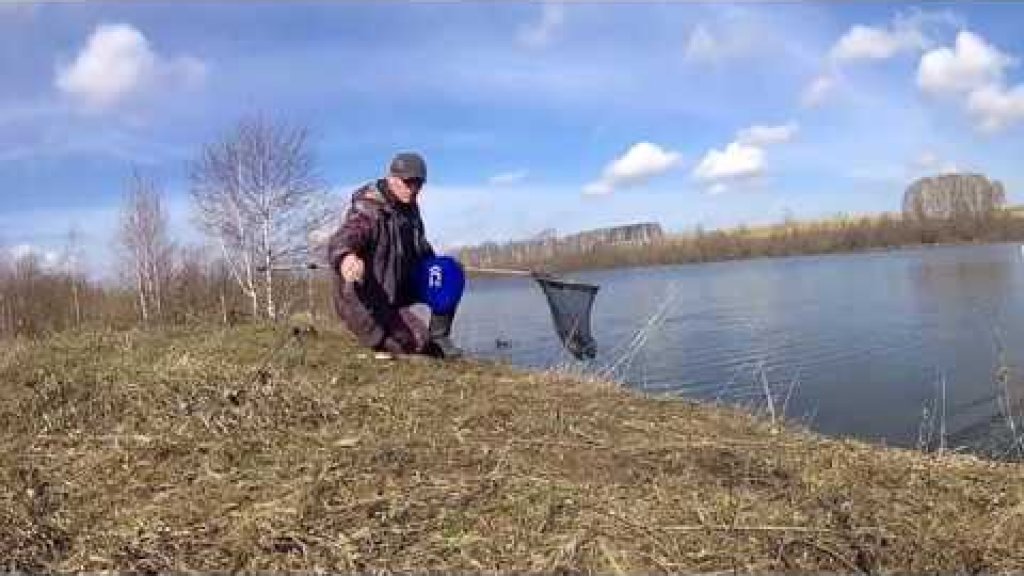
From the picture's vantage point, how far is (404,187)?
8.29 meters

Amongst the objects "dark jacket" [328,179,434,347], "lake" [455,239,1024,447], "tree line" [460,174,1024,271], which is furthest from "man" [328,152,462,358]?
"tree line" [460,174,1024,271]

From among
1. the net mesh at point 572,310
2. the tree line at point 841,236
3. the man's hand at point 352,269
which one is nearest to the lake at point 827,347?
the net mesh at point 572,310

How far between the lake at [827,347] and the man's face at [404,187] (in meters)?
2.61

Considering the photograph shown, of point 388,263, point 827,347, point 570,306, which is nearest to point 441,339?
point 388,263

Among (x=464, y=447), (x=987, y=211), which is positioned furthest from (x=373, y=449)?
(x=987, y=211)

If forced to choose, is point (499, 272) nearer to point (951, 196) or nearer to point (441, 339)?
point (441, 339)

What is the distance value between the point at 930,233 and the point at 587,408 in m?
109

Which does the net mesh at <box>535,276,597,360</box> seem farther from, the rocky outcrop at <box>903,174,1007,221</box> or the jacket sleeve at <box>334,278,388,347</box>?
the rocky outcrop at <box>903,174,1007,221</box>

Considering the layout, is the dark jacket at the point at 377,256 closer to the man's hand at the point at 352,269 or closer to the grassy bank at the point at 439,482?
the man's hand at the point at 352,269

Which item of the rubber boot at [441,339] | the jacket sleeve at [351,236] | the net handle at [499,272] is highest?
the jacket sleeve at [351,236]

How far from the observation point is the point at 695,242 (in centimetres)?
11925

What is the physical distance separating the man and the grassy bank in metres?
0.93

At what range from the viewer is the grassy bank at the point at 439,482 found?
397 cm

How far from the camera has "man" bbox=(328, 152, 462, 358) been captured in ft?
26.4
